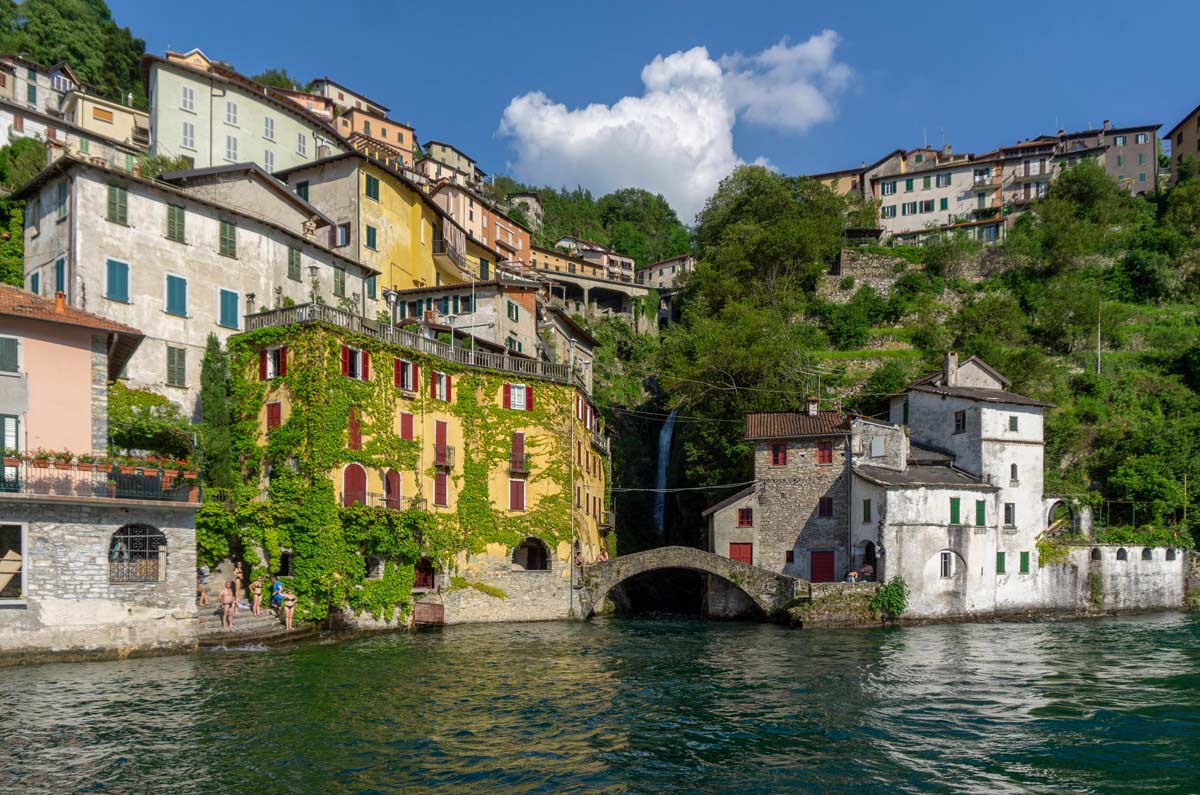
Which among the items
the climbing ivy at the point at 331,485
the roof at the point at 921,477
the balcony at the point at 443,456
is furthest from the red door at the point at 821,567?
the balcony at the point at 443,456

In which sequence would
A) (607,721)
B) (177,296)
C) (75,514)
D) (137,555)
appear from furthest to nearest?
(177,296) < (137,555) < (75,514) < (607,721)

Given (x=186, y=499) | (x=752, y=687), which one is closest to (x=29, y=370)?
(x=186, y=499)

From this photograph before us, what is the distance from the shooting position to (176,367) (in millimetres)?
37469

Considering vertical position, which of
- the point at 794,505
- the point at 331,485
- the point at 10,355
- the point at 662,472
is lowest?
the point at 794,505

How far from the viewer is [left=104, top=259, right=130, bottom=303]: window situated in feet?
117

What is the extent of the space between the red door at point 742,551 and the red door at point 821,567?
3121 millimetres

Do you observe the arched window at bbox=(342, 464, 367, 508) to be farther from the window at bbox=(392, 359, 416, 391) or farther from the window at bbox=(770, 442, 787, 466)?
the window at bbox=(770, 442, 787, 466)

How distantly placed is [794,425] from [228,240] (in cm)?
2894

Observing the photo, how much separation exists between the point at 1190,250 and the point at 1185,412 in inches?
1031

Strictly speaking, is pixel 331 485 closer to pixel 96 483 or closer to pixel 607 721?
pixel 96 483

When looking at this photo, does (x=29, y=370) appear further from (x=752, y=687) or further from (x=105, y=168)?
(x=752, y=687)

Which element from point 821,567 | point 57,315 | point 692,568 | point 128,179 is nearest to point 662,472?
point 821,567

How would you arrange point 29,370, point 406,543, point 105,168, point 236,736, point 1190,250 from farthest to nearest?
point 1190,250 → point 406,543 → point 105,168 → point 29,370 → point 236,736

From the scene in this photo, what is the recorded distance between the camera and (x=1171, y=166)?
96.7 meters
